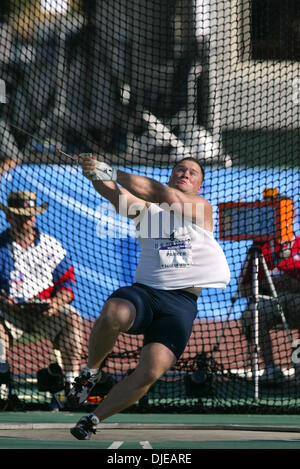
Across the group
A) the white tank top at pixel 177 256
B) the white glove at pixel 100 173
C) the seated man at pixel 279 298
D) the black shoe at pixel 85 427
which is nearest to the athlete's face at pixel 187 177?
the white tank top at pixel 177 256

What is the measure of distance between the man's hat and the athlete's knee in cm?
299

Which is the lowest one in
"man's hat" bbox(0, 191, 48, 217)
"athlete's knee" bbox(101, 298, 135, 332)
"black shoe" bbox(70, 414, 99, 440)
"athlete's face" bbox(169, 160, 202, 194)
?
"black shoe" bbox(70, 414, 99, 440)

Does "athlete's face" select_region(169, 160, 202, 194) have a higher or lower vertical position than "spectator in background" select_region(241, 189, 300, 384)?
lower

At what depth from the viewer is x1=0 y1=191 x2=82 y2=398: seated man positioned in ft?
20.9

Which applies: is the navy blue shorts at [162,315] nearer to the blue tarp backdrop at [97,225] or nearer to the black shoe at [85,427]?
the black shoe at [85,427]

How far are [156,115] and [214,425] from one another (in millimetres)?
6077

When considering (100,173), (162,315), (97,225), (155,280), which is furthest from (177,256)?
(97,225)

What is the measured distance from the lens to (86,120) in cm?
1132

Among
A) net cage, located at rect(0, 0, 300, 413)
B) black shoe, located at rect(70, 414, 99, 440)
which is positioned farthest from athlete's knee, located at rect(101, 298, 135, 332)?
net cage, located at rect(0, 0, 300, 413)

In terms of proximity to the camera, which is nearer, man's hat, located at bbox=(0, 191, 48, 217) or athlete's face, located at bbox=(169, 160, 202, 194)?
athlete's face, located at bbox=(169, 160, 202, 194)

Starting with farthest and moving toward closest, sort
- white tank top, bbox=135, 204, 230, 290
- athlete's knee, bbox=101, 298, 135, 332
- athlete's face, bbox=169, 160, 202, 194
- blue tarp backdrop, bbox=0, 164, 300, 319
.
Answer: blue tarp backdrop, bbox=0, 164, 300, 319, athlete's face, bbox=169, 160, 202, 194, white tank top, bbox=135, 204, 230, 290, athlete's knee, bbox=101, 298, 135, 332

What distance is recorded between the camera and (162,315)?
410 centimetres

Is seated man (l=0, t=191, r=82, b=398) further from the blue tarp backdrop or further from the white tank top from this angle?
the white tank top
